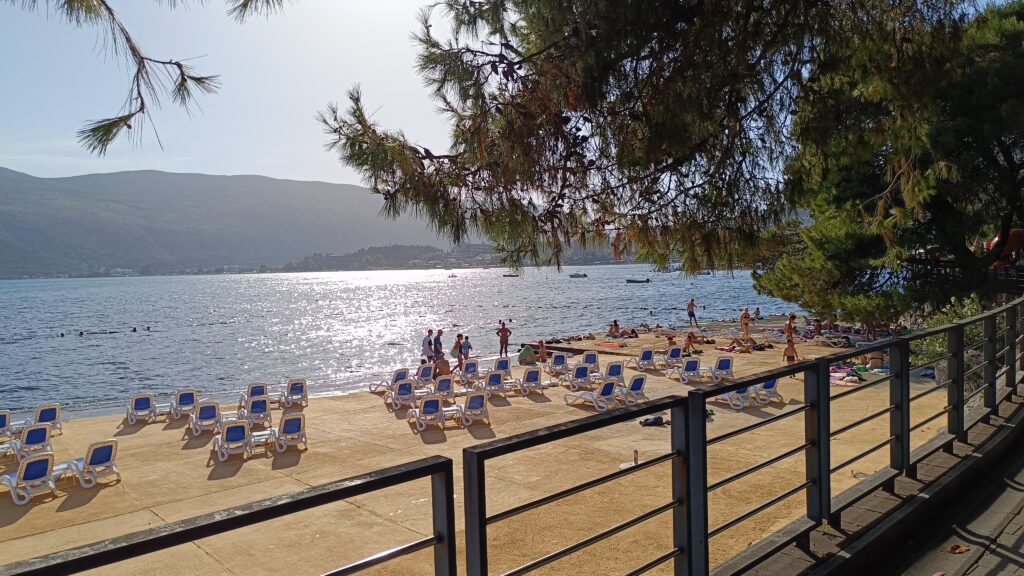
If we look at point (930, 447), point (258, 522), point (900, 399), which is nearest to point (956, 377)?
point (930, 447)

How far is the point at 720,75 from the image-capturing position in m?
4.78

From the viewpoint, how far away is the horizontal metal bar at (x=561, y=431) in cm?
197

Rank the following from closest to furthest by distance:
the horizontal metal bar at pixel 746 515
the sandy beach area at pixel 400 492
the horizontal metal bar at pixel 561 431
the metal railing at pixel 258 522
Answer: the metal railing at pixel 258 522, the horizontal metal bar at pixel 561 431, the horizontal metal bar at pixel 746 515, the sandy beach area at pixel 400 492

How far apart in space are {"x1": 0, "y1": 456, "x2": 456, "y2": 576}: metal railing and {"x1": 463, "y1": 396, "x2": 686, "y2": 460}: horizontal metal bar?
0.45 ft

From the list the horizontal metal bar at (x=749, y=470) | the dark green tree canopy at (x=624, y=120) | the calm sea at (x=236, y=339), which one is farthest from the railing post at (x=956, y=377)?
the calm sea at (x=236, y=339)

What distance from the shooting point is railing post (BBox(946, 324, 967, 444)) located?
4.63 meters

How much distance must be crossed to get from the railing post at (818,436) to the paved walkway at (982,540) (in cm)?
51

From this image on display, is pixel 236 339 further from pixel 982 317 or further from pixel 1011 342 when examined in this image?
pixel 982 317

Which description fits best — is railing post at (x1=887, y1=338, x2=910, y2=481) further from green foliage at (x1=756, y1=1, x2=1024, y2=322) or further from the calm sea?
the calm sea

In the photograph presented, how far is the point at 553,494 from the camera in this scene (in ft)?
7.77

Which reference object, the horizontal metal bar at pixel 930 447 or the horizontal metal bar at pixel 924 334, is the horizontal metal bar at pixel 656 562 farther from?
the horizontal metal bar at pixel 930 447

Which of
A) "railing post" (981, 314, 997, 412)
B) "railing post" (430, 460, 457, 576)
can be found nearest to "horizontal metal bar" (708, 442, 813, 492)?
"railing post" (430, 460, 457, 576)

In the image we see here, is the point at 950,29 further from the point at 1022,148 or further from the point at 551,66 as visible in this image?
the point at 1022,148

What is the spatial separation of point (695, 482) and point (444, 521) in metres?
1.19
